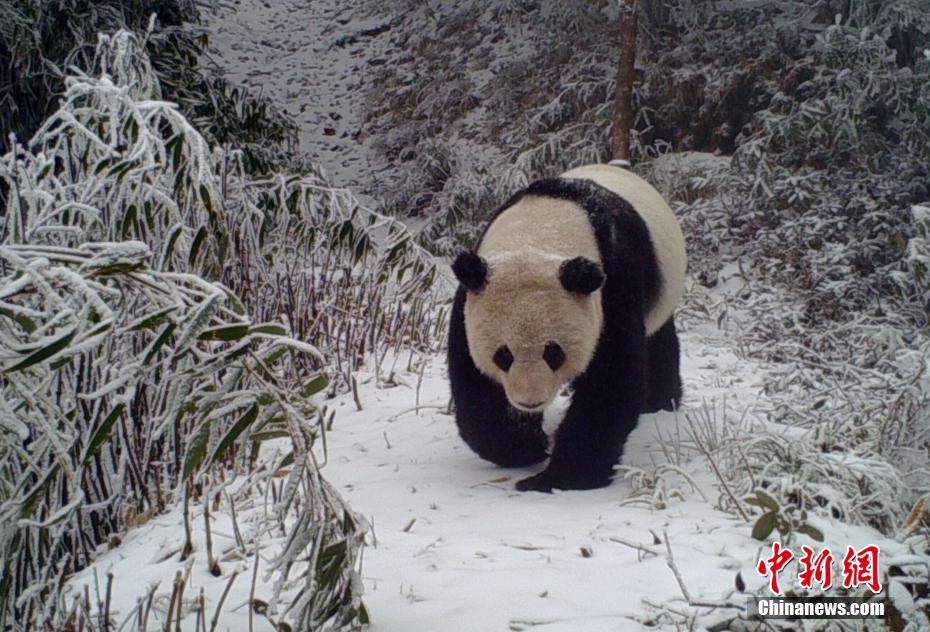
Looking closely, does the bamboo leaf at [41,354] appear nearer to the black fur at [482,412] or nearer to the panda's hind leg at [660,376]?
the black fur at [482,412]

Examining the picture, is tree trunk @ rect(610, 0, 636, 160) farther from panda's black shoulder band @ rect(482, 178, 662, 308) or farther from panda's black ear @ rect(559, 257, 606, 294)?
panda's black ear @ rect(559, 257, 606, 294)

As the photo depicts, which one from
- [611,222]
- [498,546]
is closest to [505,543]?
[498,546]

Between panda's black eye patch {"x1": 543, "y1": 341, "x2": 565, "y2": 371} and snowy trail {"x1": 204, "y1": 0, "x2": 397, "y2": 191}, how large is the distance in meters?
11.2

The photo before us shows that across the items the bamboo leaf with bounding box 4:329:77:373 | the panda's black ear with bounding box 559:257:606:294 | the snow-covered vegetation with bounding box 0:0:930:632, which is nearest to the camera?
the bamboo leaf with bounding box 4:329:77:373

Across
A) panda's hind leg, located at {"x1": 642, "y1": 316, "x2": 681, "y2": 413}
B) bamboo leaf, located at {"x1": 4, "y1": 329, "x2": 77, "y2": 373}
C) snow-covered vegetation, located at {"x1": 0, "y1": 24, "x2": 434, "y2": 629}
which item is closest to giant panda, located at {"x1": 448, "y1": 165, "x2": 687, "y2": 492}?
panda's hind leg, located at {"x1": 642, "y1": 316, "x2": 681, "y2": 413}

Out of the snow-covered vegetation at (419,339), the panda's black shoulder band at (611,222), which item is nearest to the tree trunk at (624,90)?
the snow-covered vegetation at (419,339)

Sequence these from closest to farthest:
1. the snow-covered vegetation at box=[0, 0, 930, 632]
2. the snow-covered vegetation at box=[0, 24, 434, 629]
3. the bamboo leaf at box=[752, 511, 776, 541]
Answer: the snow-covered vegetation at box=[0, 24, 434, 629] < the snow-covered vegetation at box=[0, 0, 930, 632] < the bamboo leaf at box=[752, 511, 776, 541]

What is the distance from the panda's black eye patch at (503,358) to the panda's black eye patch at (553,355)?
0.17m

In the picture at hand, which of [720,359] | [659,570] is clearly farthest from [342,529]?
[720,359]

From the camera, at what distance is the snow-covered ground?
2.26m

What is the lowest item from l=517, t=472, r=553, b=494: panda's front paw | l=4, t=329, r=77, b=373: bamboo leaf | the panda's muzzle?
l=517, t=472, r=553, b=494: panda's front paw

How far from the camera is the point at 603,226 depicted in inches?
165

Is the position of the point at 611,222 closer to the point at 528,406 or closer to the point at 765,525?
the point at 528,406

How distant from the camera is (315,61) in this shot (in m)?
19.8
